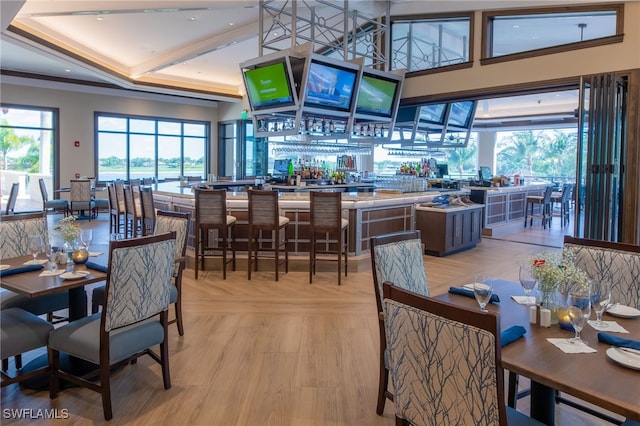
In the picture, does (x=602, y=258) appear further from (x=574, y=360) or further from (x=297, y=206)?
(x=297, y=206)

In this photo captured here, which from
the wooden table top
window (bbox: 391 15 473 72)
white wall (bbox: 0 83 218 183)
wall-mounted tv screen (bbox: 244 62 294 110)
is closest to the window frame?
window (bbox: 391 15 473 72)

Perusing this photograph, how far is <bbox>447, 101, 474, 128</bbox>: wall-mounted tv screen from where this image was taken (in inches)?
398

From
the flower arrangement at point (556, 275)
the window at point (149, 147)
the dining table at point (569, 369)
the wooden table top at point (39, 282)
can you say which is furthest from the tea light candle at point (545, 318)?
the window at point (149, 147)

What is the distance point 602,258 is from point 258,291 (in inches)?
142

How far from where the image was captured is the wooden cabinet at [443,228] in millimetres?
7434

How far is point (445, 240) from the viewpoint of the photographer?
7.43 m

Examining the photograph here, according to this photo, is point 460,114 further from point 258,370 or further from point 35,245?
point 35,245

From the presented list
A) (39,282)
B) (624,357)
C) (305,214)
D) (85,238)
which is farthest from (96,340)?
(305,214)

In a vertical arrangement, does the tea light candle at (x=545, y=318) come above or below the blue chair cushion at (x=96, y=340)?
above

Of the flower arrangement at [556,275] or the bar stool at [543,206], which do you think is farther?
the bar stool at [543,206]

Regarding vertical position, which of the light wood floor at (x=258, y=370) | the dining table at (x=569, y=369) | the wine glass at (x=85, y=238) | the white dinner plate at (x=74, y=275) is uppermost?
the wine glass at (x=85, y=238)

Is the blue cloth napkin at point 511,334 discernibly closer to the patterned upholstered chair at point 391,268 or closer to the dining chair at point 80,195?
the patterned upholstered chair at point 391,268

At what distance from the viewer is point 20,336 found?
2676mm

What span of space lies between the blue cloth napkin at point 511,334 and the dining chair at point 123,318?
1.97 meters
